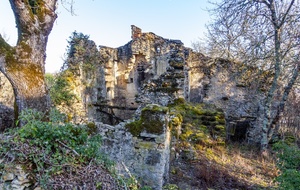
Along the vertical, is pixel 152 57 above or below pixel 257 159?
above

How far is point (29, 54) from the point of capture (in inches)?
170

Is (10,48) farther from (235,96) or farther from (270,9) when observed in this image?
(235,96)

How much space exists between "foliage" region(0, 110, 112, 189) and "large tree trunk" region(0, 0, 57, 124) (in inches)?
88.7

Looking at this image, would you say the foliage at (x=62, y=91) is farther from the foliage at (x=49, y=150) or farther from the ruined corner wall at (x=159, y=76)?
the foliage at (x=49, y=150)

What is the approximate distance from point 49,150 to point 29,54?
3.14 metres

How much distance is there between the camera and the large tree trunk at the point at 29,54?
4108 millimetres

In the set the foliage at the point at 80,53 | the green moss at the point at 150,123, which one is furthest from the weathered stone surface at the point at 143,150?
the foliage at the point at 80,53

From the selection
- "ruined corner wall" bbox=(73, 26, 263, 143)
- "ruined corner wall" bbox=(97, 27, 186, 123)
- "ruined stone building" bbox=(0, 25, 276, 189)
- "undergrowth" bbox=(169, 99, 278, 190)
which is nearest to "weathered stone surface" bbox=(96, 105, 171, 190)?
"undergrowth" bbox=(169, 99, 278, 190)

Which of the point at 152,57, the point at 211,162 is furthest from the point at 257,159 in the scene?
the point at 152,57

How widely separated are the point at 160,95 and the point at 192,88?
5.03 metres

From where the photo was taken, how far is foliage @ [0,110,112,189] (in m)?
1.88

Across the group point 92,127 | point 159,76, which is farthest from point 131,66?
point 92,127

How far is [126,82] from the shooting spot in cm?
1341

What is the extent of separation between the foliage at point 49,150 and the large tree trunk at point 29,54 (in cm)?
225
